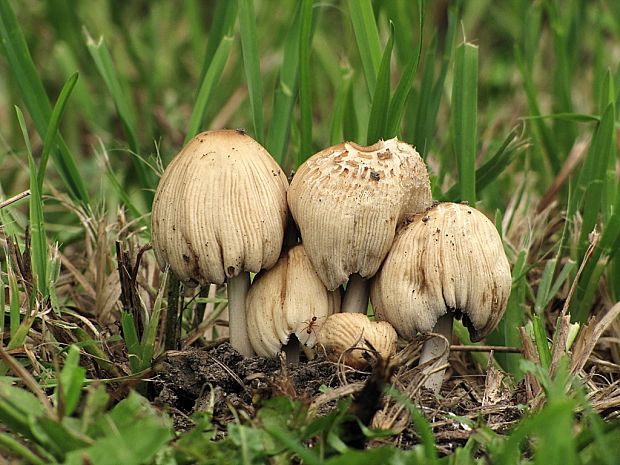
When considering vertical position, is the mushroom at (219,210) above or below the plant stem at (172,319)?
above

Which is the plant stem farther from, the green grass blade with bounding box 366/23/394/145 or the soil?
the green grass blade with bounding box 366/23/394/145

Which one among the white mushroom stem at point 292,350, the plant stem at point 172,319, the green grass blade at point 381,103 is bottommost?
the white mushroom stem at point 292,350

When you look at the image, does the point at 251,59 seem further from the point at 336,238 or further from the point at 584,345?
the point at 584,345

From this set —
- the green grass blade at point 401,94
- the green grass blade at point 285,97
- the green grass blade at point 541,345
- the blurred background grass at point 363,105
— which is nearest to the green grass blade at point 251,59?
the blurred background grass at point 363,105

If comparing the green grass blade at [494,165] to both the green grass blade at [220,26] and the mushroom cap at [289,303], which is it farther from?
the green grass blade at [220,26]

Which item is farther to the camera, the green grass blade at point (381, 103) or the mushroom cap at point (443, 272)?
the green grass blade at point (381, 103)

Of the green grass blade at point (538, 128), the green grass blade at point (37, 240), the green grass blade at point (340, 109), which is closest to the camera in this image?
the green grass blade at point (37, 240)

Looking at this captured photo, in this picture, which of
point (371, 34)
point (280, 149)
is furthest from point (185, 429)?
point (371, 34)

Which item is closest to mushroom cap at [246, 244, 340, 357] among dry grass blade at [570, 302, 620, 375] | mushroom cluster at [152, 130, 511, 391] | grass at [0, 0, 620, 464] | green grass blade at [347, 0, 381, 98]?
mushroom cluster at [152, 130, 511, 391]

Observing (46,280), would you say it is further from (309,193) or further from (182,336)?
(309,193)
